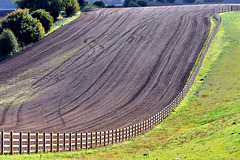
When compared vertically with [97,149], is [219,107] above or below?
below

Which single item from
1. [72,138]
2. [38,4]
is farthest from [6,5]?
[72,138]

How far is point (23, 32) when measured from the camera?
6138 cm

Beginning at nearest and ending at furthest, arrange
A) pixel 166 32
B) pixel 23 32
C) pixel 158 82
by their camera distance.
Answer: pixel 158 82 < pixel 23 32 < pixel 166 32

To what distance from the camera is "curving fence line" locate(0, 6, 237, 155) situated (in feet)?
63.0

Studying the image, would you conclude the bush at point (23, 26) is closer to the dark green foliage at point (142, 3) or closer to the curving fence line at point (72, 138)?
the curving fence line at point (72, 138)

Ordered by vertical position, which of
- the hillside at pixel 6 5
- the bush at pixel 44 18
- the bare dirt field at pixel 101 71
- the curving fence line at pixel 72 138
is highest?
the curving fence line at pixel 72 138

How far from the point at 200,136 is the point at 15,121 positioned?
622 inches

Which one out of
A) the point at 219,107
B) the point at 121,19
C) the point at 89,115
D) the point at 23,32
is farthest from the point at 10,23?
the point at 219,107

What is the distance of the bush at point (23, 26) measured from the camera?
61500 mm

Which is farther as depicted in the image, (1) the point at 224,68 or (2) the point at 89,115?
(1) the point at 224,68

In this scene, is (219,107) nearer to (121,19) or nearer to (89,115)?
(89,115)

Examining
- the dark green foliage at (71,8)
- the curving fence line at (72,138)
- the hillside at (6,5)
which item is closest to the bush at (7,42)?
the dark green foliage at (71,8)

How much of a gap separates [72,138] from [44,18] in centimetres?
4570

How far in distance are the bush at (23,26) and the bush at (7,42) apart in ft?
11.1
